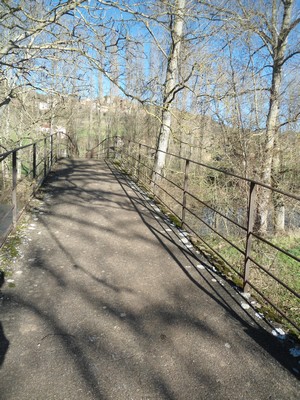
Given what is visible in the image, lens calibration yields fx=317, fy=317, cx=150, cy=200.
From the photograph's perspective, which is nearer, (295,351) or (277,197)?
(295,351)

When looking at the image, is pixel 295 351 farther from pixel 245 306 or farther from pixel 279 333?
pixel 245 306

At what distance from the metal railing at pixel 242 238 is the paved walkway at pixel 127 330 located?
1.55 ft

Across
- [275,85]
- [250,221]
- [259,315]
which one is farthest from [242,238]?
[275,85]

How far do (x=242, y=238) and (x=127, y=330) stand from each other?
22.5 feet

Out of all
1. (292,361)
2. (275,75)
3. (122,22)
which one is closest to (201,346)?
(292,361)

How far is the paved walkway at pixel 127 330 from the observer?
2.36 m

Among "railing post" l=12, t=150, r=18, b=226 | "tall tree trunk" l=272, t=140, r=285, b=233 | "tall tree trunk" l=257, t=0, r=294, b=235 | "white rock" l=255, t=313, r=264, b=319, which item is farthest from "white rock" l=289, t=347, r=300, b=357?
"tall tree trunk" l=272, t=140, r=285, b=233

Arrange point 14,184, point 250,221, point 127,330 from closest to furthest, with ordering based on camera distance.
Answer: point 127,330 → point 250,221 → point 14,184

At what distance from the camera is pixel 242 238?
9172 mm

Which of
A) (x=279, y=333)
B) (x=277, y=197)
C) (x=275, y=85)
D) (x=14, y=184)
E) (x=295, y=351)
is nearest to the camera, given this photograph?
(x=295, y=351)

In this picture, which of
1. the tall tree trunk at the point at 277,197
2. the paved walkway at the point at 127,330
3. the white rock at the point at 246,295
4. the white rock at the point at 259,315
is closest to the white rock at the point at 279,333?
the paved walkway at the point at 127,330

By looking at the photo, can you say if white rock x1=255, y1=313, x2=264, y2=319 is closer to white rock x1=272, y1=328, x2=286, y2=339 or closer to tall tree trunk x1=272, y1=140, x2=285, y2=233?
white rock x1=272, y1=328, x2=286, y2=339

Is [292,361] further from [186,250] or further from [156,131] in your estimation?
[156,131]

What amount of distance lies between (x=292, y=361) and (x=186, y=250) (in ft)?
8.05
